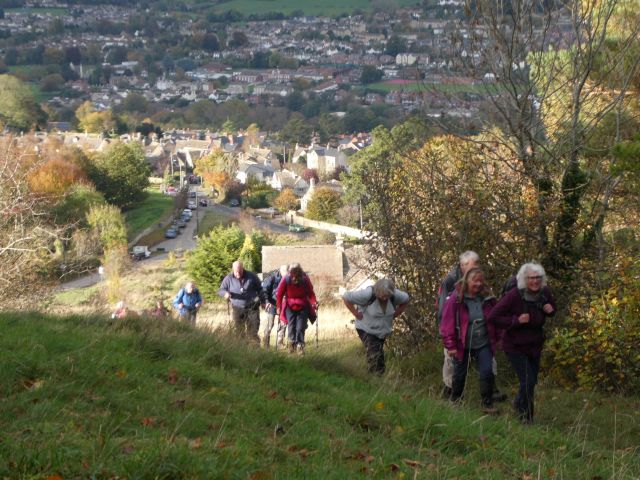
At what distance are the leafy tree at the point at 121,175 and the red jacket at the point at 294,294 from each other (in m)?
50.8

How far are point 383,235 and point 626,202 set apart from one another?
14.6 ft

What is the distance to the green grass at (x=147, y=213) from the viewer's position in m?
57.8

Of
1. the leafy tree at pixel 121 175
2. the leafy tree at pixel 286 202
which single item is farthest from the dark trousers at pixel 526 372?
the leafy tree at pixel 286 202

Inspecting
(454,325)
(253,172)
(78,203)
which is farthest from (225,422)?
(253,172)

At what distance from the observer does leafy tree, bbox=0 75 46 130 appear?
9756cm

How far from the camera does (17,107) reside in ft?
326

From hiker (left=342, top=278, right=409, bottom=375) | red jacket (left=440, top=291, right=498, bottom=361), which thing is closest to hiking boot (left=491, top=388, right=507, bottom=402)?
red jacket (left=440, top=291, right=498, bottom=361)

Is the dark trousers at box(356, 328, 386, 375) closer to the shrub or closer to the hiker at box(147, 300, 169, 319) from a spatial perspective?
the shrub

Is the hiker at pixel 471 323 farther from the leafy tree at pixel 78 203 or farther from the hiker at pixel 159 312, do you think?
the leafy tree at pixel 78 203

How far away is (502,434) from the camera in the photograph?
20.2ft

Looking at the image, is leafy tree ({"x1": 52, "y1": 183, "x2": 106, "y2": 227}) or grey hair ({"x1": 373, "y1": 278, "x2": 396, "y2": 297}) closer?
grey hair ({"x1": 373, "y1": 278, "x2": 396, "y2": 297})

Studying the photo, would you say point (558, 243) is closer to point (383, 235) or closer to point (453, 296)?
point (383, 235)

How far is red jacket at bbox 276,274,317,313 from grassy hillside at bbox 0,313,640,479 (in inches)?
112

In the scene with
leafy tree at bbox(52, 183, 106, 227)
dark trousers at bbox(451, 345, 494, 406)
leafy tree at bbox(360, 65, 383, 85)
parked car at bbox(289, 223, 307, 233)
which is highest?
dark trousers at bbox(451, 345, 494, 406)
